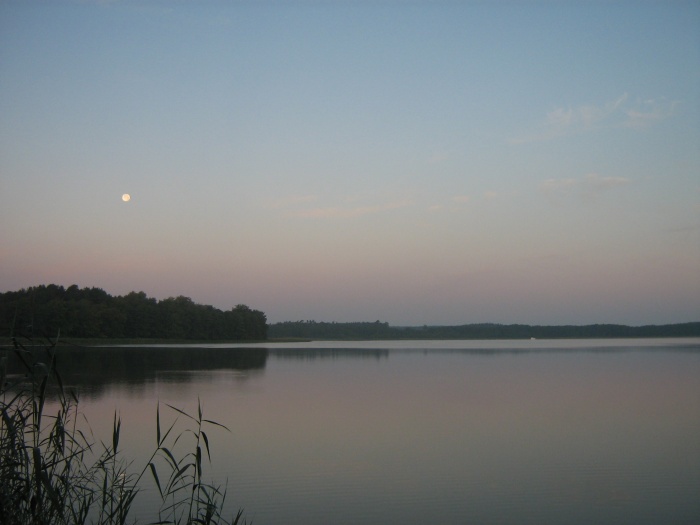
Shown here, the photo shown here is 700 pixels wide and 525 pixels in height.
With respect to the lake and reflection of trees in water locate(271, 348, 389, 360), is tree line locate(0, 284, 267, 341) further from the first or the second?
the lake

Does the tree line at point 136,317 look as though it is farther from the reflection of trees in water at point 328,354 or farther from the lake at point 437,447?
the lake at point 437,447

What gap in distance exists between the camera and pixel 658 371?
1131 inches

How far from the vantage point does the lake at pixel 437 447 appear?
26.9ft

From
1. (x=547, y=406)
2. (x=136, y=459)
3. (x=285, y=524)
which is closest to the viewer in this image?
(x=285, y=524)

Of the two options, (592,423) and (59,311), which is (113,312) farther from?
(592,423)

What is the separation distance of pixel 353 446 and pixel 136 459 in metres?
3.68

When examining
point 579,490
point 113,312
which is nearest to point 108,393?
point 579,490

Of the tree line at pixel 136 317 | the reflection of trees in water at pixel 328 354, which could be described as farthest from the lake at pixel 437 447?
the tree line at pixel 136 317

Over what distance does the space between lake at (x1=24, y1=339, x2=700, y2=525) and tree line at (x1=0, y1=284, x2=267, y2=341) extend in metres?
36.6

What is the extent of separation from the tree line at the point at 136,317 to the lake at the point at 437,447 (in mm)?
36633

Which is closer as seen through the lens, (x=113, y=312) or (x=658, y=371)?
(x=658, y=371)

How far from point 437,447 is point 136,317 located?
207ft

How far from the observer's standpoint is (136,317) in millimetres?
69938

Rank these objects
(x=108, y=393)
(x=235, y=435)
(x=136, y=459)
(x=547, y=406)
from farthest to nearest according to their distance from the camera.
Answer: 1. (x=108, y=393)
2. (x=547, y=406)
3. (x=235, y=435)
4. (x=136, y=459)
